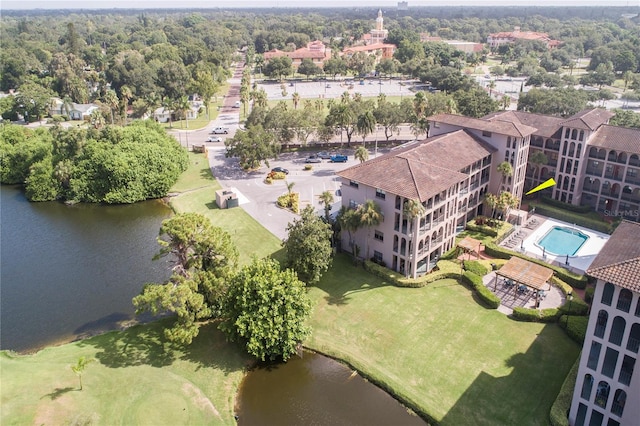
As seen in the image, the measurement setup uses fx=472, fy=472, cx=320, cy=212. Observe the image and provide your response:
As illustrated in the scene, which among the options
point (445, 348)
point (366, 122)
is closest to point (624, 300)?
point (445, 348)

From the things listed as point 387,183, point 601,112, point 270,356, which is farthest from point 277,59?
point 270,356

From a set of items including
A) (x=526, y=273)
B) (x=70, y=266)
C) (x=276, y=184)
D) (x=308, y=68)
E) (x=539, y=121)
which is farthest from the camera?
(x=308, y=68)

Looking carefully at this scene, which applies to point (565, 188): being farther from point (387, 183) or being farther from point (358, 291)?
point (358, 291)

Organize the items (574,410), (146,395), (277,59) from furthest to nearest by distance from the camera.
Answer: (277,59) < (146,395) < (574,410)

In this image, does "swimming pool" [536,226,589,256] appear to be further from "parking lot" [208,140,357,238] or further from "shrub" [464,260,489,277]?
"parking lot" [208,140,357,238]

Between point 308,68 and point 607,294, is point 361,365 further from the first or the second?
point 308,68

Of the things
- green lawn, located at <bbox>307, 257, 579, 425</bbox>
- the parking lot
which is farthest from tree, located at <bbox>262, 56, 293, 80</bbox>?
green lawn, located at <bbox>307, 257, 579, 425</bbox>
